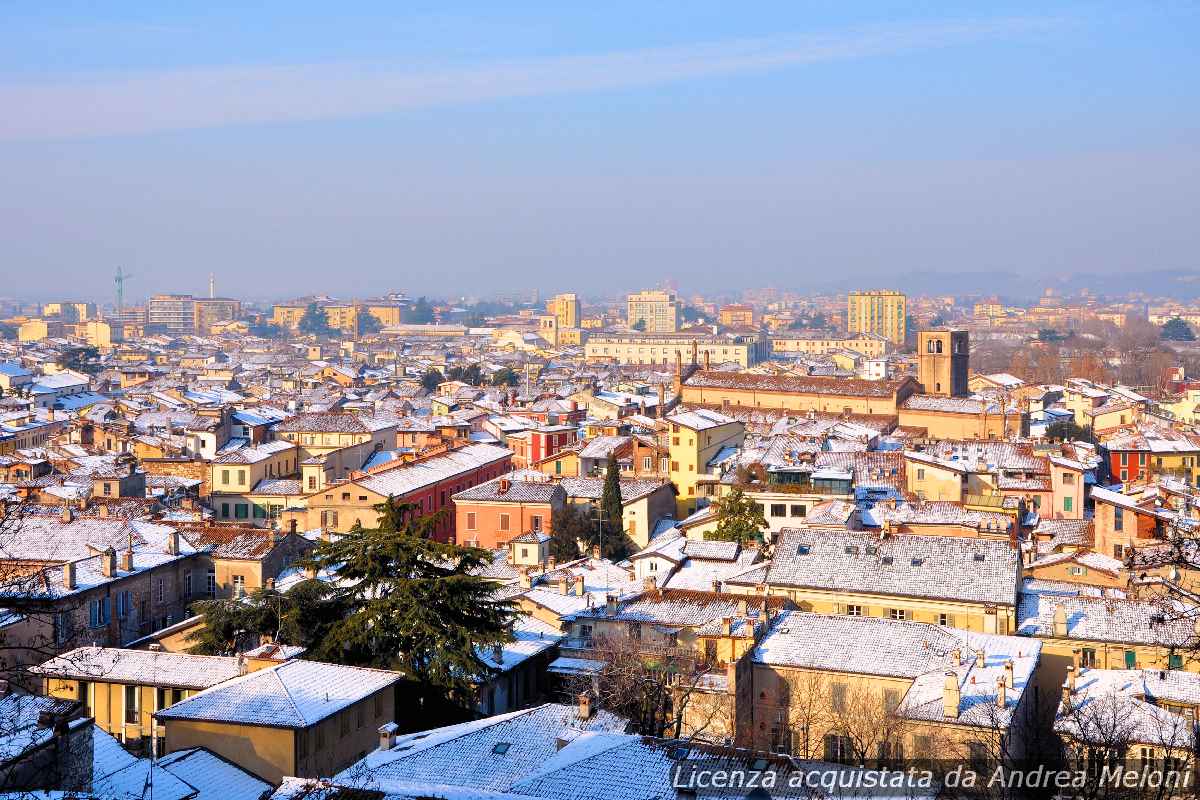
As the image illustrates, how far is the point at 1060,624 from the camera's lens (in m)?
17.4

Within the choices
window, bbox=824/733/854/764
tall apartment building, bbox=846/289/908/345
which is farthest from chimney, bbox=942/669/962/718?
tall apartment building, bbox=846/289/908/345

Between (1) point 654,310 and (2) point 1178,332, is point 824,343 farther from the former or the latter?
(1) point 654,310

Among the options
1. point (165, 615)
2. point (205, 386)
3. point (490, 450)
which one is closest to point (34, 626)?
point (165, 615)

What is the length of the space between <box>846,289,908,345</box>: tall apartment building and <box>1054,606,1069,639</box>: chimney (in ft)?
Answer: 387

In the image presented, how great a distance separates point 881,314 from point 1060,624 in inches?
4806

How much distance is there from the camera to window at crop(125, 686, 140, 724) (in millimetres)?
14273

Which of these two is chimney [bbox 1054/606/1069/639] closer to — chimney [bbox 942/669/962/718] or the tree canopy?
chimney [bbox 942/669/962/718]

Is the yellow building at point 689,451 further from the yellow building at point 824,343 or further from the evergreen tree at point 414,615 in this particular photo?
the yellow building at point 824,343

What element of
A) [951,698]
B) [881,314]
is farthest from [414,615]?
[881,314]

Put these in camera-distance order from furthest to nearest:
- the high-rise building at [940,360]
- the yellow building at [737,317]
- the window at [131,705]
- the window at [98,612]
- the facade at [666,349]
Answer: the yellow building at [737,317], the facade at [666,349], the high-rise building at [940,360], the window at [98,612], the window at [131,705]

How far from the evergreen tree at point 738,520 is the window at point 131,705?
11963 millimetres

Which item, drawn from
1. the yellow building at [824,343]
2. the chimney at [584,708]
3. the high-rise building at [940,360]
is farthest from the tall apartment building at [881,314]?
the chimney at [584,708]

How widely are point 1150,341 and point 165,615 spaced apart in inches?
3697

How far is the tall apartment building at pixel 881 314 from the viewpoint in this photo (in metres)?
136
